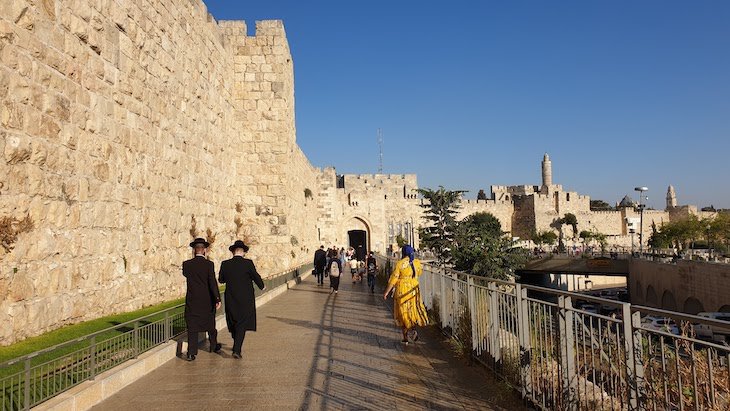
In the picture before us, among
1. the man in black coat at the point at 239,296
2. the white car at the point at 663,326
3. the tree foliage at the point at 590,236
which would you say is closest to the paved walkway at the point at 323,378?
the man in black coat at the point at 239,296

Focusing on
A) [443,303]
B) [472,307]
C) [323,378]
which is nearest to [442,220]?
[443,303]

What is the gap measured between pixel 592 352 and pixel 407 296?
130 inches

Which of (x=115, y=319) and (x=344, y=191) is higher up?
(x=344, y=191)

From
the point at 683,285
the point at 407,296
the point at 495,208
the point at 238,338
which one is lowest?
the point at 683,285

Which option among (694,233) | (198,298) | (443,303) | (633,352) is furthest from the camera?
(694,233)

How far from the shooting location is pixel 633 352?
2.80 metres

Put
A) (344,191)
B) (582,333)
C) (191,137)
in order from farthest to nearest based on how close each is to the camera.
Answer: (344,191) < (191,137) < (582,333)

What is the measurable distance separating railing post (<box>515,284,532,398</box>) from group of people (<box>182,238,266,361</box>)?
2679mm

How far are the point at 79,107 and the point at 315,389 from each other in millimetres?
3916

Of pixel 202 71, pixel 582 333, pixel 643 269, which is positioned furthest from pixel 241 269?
pixel 643 269

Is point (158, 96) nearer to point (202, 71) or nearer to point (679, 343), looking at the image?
point (202, 71)

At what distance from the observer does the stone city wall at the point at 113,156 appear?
5.16 metres

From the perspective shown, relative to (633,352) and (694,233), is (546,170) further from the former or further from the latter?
(633,352)

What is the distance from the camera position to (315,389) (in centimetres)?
447
